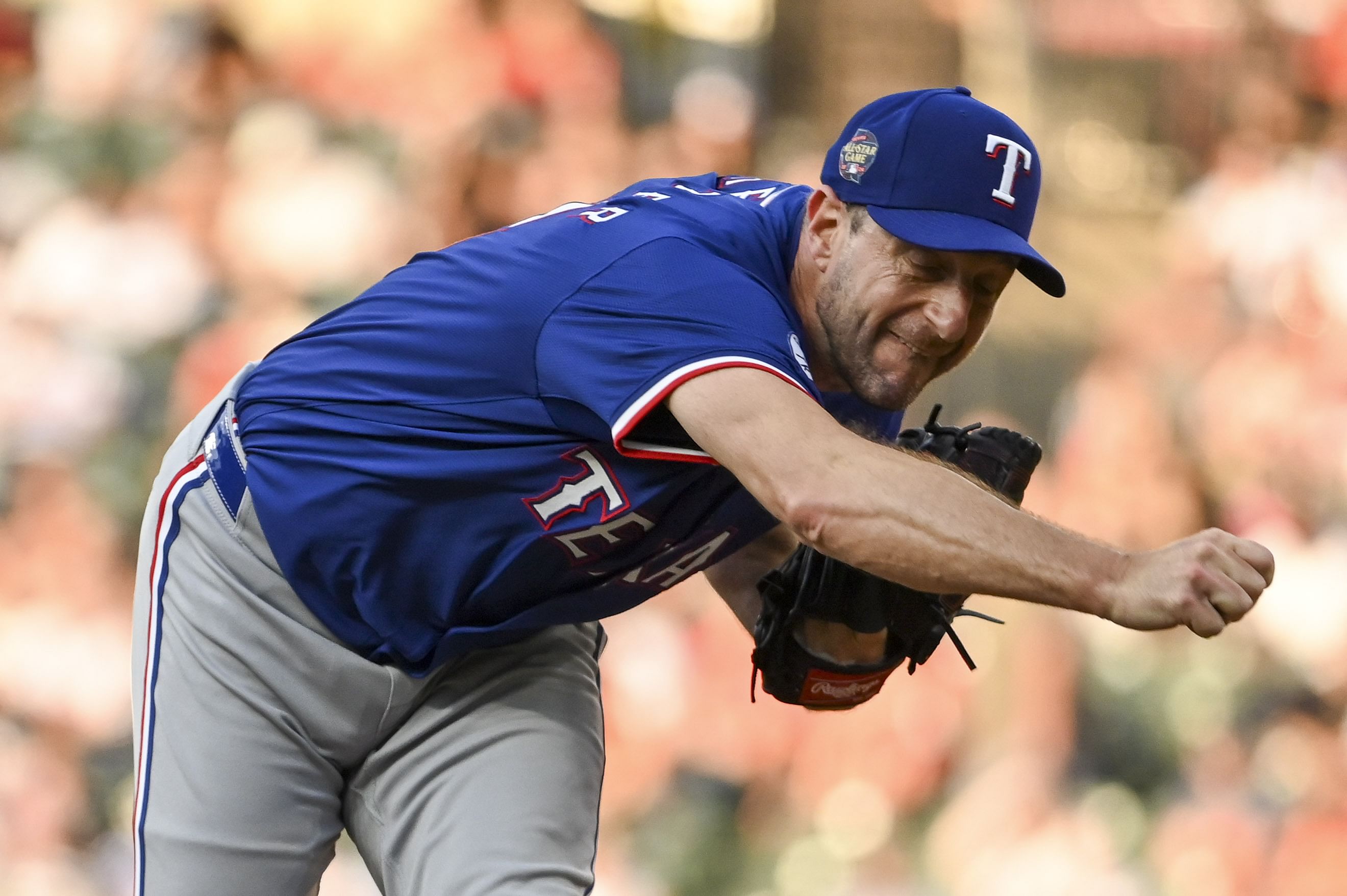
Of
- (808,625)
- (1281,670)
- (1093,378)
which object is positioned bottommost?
(1281,670)

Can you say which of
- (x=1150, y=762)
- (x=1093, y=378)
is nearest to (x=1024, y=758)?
(x=1150, y=762)

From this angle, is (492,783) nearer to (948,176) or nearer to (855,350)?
(855,350)

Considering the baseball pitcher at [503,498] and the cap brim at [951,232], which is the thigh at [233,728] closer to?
the baseball pitcher at [503,498]

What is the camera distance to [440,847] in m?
1.98

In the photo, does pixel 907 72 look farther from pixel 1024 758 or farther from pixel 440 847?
pixel 440 847

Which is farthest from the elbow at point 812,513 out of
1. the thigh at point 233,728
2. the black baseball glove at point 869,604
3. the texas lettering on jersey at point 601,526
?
the thigh at point 233,728

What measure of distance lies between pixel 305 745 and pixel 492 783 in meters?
0.28

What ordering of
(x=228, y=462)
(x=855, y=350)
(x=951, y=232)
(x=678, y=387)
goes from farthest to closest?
1. (x=228, y=462)
2. (x=855, y=350)
3. (x=951, y=232)
4. (x=678, y=387)

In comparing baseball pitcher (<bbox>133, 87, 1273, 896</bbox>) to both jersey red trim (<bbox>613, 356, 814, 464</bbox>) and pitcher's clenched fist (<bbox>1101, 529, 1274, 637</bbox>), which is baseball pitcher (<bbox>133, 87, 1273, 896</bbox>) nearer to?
jersey red trim (<bbox>613, 356, 814, 464</bbox>)

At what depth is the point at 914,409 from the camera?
15.1 feet

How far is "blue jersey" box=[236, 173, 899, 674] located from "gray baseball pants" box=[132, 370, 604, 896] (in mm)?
70

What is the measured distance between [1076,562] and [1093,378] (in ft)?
11.2

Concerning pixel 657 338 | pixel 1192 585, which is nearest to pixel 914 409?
pixel 657 338

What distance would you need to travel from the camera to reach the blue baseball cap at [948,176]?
1856 millimetres
